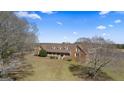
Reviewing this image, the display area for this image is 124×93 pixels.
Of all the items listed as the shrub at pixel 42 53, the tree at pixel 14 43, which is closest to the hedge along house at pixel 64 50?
the shrub at pixel 42 53

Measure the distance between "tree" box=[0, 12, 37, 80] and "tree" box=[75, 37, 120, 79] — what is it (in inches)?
28.6

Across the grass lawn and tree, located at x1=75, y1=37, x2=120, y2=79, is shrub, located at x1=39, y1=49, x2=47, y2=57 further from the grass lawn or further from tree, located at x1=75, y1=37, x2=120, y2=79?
tree, located at x1=75, y1=37, x2=120, y2=79

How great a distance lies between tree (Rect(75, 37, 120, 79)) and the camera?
19.3 feet

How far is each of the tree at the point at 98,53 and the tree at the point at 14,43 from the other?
0.73 m

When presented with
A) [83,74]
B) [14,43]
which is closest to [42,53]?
[14,43]

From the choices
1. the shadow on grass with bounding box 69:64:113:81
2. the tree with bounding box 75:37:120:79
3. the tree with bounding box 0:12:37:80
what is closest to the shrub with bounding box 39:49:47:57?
the tree with bounding box 0:12:37:80

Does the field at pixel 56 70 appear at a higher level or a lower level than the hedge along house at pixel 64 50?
lower

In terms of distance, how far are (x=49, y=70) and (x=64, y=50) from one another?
0.33 meters

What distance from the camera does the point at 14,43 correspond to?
5879 millimetres

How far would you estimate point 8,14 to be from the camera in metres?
5.79

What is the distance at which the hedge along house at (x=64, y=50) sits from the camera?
5930 millimetres

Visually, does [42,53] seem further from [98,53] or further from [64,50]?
[98,53]

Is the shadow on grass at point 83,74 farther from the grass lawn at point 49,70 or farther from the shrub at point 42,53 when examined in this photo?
the shrub at point 42,53
